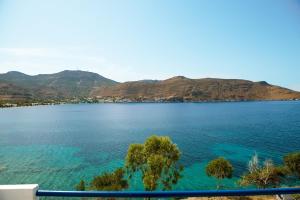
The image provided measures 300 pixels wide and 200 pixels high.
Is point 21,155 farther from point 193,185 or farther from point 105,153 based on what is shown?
point 193,185

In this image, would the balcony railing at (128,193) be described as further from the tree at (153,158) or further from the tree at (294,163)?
the tree at (294,163)

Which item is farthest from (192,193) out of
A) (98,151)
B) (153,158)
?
(98,151)

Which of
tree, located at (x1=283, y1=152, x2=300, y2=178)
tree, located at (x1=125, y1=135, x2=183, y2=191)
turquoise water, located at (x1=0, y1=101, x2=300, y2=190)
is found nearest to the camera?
tree, located at (x1=125, y1=135, x2=183, y2=191)

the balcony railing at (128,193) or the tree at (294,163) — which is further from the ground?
the balcony railing at (128,193)

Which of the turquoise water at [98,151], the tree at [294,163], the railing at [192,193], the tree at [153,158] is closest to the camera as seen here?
the railing at [192,193]

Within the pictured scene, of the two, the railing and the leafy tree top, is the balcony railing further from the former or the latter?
the leafy tree top

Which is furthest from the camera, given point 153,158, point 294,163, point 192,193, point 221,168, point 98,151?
point 98,151

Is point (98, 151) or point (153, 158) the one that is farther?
point (98, 151)

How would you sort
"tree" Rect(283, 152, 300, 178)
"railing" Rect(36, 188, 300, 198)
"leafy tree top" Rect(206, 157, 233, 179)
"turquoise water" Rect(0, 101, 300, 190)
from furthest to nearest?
"turquoise water" Rect(0, 101, 300, 190) → "tree" Rect(283, 152, 300, 178) → "leafy tree top" Rect(206, 157, 233, 179) → "railing" Rect(36, 188, 300, 198)

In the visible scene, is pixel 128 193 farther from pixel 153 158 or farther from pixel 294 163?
pixel 294 163

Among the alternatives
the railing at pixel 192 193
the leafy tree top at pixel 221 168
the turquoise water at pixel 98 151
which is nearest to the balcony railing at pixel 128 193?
the railing at pixel 192 193

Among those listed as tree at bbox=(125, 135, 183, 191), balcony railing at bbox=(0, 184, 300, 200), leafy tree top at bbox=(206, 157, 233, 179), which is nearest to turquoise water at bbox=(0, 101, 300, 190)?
leafy tree top at bbox=(206, 157, 233, 179)

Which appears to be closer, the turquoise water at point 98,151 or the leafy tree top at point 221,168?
the leafy tree top at point 221,168

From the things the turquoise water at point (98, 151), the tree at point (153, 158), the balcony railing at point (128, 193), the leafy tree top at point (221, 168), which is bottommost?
the turquoise water at point (98, 151)
